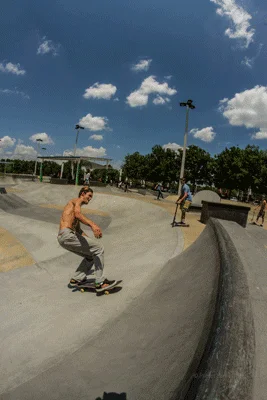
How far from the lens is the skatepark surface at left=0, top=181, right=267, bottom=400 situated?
4.60 feet

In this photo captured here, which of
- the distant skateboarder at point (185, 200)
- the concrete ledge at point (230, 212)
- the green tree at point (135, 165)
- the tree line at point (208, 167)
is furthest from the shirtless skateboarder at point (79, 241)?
the green tree at point (135, 165)

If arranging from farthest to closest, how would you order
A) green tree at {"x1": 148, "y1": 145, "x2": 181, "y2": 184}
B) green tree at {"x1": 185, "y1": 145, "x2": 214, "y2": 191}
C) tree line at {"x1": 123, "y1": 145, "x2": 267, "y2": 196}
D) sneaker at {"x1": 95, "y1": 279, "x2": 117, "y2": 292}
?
green tree at {"x1": 148, "y1": 145, "x2": 181, "y2": 184} < green tree at {"x1": 185, "y1": 145, "x2": 214, "y2": 191} < tree line at {"x1": 123, "y1": 145, "x2": 267, "y2": 196} < sneaker at {"x1": 95, "y1": 279, "x2": 117, "y2": 292}

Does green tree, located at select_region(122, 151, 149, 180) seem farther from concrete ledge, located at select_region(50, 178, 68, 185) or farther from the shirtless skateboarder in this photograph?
the shirtless skateboarder

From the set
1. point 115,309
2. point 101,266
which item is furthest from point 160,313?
point 101,266

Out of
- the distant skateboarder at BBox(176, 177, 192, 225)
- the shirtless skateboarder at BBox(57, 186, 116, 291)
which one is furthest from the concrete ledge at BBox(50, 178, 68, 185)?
the shirtless skateboarder at BBox(57, 186, 116, 291)

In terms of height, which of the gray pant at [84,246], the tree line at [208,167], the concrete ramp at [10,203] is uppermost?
the tree line at [208,167]

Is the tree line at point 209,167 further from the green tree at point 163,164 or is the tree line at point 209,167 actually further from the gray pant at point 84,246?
the gray pant at point 84,246

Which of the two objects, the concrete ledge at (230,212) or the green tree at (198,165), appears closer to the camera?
the concrete ledge at (230,212)

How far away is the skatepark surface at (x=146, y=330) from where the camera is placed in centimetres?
140

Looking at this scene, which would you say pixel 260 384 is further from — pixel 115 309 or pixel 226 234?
pixel 226 234

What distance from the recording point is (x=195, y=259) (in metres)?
3.97

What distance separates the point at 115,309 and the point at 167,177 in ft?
171

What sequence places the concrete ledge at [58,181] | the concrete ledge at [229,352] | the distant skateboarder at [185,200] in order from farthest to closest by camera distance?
the concrete ledge at [58,181], the distant skateboarder at [185,200], the concrete ledge at [229,352]

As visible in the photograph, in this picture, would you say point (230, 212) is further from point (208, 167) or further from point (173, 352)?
point (208, 167)
